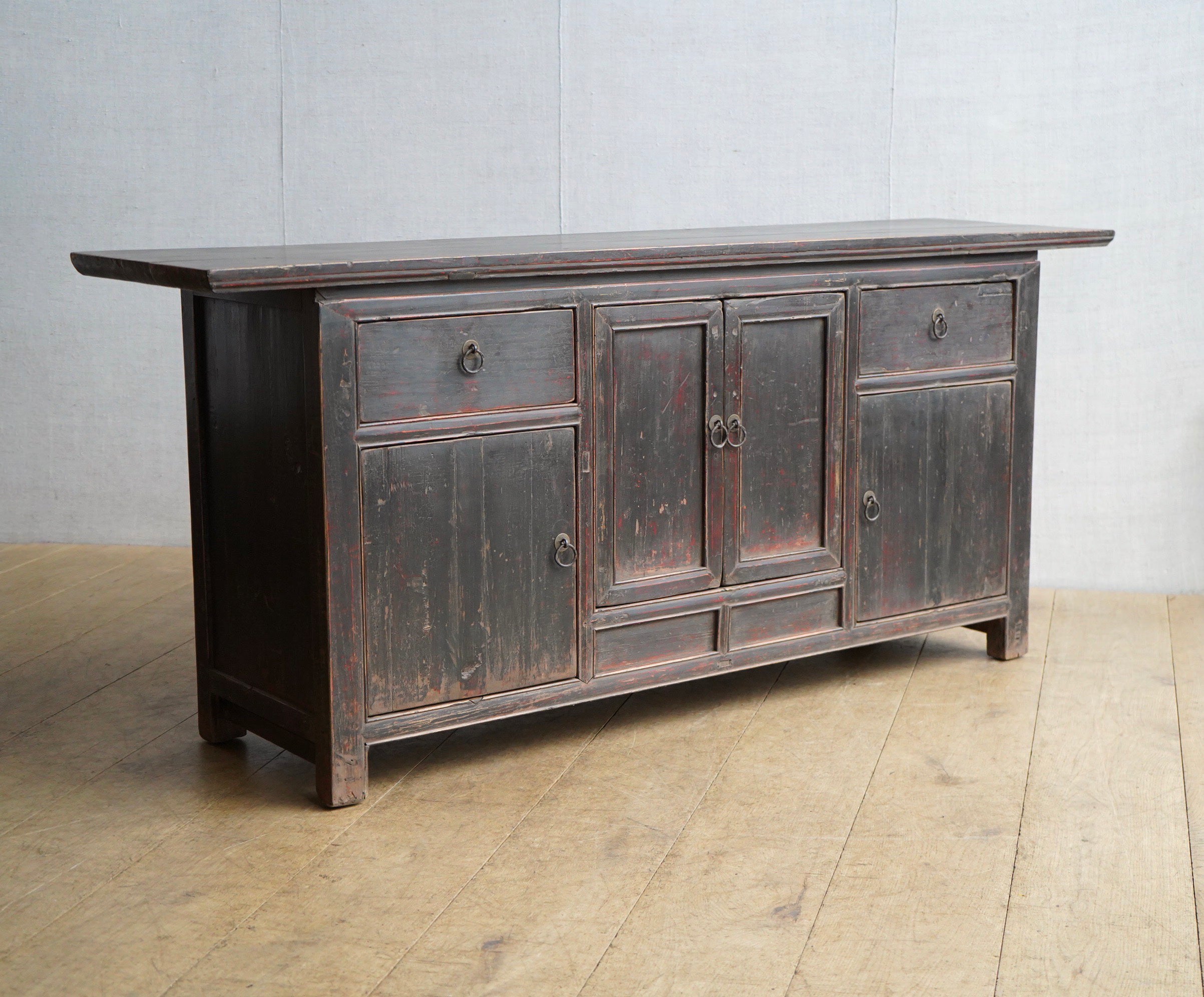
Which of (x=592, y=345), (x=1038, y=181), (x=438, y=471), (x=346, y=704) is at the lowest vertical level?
(x=346, y=704)

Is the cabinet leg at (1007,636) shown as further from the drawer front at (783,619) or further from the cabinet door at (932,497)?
the drawer front at (783,619)

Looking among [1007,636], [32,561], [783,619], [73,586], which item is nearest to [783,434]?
[783,619]

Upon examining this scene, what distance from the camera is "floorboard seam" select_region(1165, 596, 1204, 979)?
2125 millimetres

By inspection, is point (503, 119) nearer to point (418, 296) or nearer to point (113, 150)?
point (113, 150)

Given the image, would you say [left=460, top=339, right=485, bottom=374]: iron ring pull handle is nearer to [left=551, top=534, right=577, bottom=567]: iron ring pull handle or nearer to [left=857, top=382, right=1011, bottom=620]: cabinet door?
[left=551, top=534, right=577, bottom=567]: iron ring pull handle

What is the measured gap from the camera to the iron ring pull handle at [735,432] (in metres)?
3.01

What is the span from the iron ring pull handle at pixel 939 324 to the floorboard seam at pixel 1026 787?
0.81 metres

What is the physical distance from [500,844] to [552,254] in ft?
3.40

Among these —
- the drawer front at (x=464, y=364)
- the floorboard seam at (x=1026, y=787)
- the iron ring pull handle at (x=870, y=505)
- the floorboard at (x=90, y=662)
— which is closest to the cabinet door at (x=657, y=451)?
the drawer front at (x=464, y=364)

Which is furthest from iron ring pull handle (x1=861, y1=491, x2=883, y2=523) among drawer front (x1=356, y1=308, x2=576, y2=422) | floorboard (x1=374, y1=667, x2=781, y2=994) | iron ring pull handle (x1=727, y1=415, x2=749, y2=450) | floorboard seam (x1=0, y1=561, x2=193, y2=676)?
floorboard seam (x1=0, y1=561, x2=193, y2=676)

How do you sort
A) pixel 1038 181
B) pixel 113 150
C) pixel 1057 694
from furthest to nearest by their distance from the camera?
pixel 113 150
pixel 1038 181
pixel 1057 694

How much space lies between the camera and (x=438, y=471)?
2658 millimetres

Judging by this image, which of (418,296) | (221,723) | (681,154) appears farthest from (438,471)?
(681,154)

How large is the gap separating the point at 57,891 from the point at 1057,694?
208 centimetres
